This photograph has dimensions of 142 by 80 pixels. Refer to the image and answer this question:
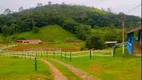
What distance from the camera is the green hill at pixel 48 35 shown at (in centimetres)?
14395

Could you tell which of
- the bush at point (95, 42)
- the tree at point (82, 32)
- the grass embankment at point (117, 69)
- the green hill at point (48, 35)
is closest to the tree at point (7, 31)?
the green hill at point (48, 35)

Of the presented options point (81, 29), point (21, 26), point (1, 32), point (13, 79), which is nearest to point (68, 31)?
point (81, 29)

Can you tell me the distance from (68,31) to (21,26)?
1053 inches

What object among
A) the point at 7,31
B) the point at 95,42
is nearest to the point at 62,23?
the point at 7,31

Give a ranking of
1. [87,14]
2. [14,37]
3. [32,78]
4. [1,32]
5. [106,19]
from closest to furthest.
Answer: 1. [32,78]
2. [14,37]
3. [1,32]
4. [106,19]
5. [87,14]

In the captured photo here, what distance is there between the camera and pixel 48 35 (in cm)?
15025

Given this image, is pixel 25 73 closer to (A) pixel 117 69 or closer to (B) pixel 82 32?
(A) pixel 117 69

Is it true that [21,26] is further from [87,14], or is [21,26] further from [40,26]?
[87,14]

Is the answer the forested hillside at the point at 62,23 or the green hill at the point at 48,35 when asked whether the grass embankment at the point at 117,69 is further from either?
the green hill at the point at 48,35

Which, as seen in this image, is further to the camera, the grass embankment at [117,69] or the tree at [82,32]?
the tree at [82,32]

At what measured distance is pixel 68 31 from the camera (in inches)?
6314

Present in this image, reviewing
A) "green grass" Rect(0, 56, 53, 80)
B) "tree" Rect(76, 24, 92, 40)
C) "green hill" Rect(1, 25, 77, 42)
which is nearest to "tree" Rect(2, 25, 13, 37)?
"green hill" Rect(1, 25, 77, 42)

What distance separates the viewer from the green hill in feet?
472

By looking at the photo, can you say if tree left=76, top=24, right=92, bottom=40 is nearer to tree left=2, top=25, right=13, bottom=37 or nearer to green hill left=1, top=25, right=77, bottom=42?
green hill left=1, top=25, right=77, bottom=42
